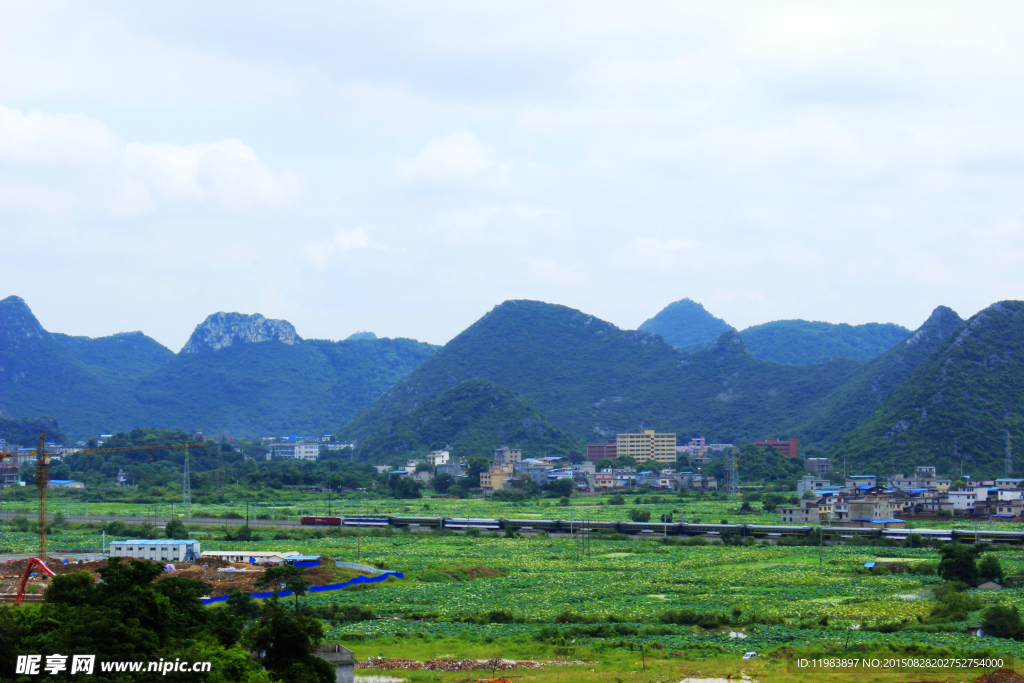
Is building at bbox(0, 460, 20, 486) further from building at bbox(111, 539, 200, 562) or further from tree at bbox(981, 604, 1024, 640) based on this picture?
tree at bbox(981, 604, 1024, 640)

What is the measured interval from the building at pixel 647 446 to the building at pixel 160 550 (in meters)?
84.2

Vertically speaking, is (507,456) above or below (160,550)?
above

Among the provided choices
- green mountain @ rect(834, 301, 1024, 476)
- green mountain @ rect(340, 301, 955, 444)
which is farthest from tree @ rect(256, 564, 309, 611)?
green mountain @ rect(340, 301, 955, 444)

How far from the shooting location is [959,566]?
3844 cm

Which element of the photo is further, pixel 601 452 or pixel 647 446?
pixel 601 452

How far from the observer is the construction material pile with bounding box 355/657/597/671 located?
2520 centimetres

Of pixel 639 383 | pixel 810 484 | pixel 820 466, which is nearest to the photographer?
pixel 810 484

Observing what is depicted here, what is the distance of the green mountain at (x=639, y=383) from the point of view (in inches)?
5925

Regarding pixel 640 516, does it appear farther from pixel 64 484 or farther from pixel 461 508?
pixel 64 484

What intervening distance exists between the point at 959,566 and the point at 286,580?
26207 millimetres

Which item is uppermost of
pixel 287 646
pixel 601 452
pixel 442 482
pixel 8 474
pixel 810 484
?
pixel 601 452

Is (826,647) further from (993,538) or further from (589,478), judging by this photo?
(589,478)

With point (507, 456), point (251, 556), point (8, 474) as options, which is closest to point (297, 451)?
point (507, 456)

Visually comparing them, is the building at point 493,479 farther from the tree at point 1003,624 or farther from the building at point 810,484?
the tree at point 1003,624
